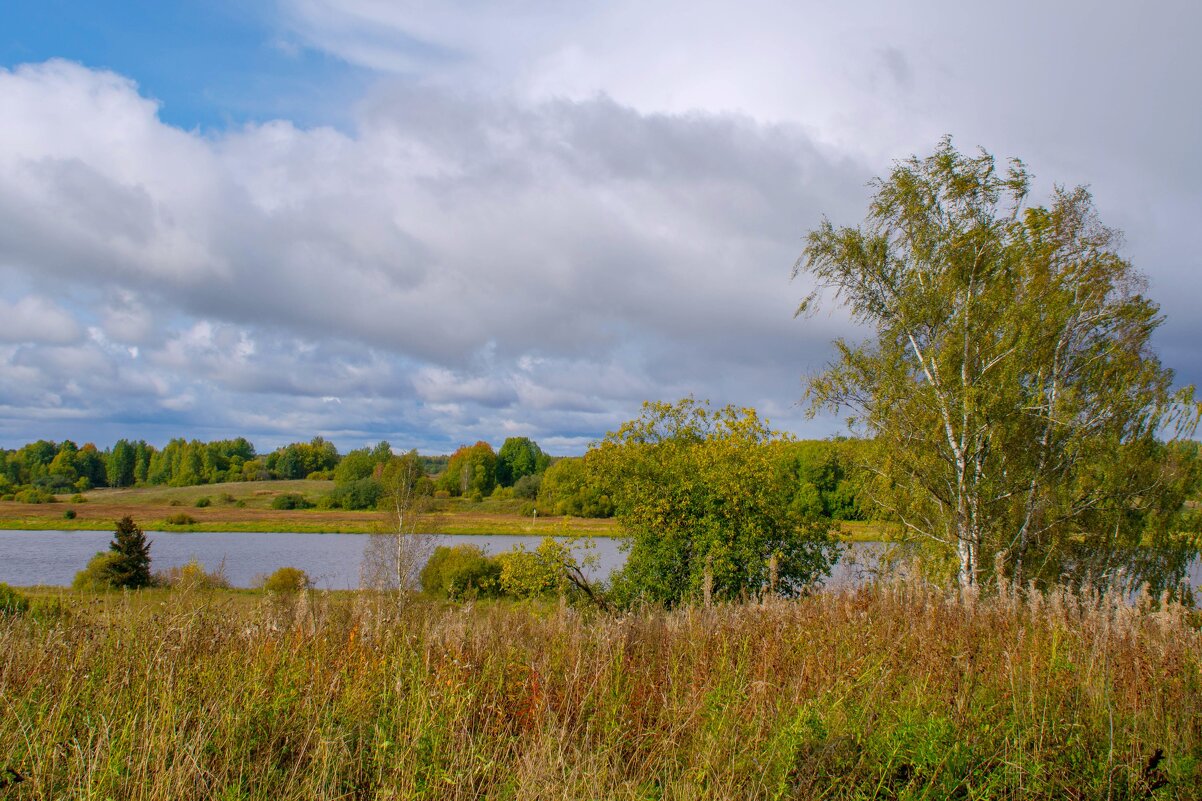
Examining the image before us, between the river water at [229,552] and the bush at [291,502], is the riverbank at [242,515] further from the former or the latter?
the river water at [229,552]

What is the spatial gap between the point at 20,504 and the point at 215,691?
11576cm

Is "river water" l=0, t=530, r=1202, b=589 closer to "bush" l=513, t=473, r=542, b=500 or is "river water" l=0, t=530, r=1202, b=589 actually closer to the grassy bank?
"bush" l=513, t=473, r=542, b=500

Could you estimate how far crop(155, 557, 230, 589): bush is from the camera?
20.9 ft

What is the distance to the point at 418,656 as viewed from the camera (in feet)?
16.0

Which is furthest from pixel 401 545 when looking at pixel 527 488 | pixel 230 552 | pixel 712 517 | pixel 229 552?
pixel 527 488

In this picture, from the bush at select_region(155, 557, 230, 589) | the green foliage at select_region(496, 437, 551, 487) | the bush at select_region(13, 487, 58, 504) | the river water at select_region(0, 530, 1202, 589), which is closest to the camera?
the bush at select_region(155, 557, 230, 589)

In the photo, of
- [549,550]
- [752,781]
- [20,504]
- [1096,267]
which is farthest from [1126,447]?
[20,504]

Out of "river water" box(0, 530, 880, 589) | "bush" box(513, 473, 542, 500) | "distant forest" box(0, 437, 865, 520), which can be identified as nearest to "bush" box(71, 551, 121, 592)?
"river water" box(0, 530, 880, 589)

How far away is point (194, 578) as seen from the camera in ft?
22.0

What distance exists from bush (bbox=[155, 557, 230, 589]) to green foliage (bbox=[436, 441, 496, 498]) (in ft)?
230

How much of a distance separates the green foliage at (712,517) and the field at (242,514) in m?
36.1

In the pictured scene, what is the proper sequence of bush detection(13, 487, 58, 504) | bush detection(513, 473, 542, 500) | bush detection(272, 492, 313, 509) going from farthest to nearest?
bush detection(13, 487, 58, 504), bush detection(272, 492, 313, 509), bush detection(513, 473, 542, 500)

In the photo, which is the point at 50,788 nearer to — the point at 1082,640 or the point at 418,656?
the point at 418,656

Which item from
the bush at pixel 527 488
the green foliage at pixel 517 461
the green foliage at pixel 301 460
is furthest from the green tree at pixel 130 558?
the green foliage at pixel 301 460
